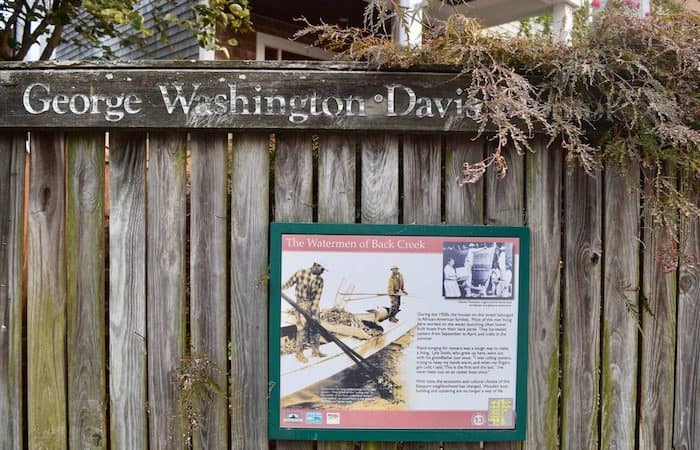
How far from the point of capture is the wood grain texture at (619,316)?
2.21 meters

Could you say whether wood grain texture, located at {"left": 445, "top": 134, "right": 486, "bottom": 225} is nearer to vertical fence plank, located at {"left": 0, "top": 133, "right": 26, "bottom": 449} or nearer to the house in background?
vertical fence plank, located at {"left": 0, "top": 133, "right": 26, "bottom": 449}

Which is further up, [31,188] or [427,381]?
[31,188]

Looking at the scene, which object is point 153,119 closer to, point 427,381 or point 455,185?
point 455,185

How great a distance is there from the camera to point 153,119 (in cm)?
206

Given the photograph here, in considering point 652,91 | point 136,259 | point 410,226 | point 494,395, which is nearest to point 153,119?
point 136,259

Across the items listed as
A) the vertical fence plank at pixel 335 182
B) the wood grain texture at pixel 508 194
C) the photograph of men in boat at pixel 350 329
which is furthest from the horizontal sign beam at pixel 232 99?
the photograph of men in boat at pixel 350 329

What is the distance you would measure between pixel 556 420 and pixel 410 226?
0.93 m

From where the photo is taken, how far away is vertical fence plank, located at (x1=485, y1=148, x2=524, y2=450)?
7.18 ft

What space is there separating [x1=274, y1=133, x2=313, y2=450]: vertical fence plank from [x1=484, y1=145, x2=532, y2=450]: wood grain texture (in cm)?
68

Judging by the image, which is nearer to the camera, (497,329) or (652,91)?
(652,91)

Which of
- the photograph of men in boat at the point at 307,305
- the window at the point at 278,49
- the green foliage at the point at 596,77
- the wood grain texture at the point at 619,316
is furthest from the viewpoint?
the window at the point at 278,49

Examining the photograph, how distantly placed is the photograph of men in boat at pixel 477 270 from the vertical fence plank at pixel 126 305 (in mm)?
1131

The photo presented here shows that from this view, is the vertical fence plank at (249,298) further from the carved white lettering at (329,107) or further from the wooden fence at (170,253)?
the carved white lettering at (329,107)

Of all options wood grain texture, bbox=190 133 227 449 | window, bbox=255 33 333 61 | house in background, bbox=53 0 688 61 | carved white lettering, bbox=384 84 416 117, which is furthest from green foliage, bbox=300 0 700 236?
window, bbox=255 33 333 61
